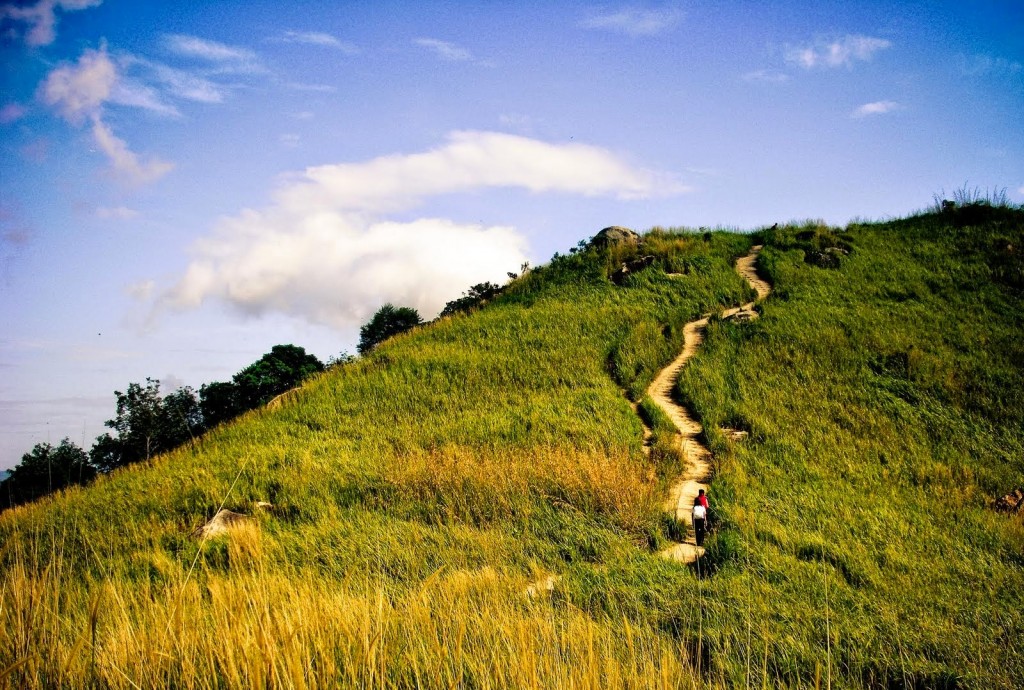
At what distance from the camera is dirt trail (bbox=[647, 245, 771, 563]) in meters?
8.93

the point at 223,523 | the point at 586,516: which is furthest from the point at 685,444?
the point at 223,523

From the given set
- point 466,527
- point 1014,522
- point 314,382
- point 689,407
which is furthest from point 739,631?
point 314,382

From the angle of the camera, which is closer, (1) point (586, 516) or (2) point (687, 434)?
(1) point (586, 516)

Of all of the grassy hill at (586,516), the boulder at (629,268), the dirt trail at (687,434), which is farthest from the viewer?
the boulder at (629,268)

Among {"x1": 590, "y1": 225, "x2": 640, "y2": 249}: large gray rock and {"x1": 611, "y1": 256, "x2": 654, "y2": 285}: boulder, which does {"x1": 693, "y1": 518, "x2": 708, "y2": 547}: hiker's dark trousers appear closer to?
{"x1": 611, "y1": 256, "x2": 654, "y2": 285}: boulder

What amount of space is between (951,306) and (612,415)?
1648cm

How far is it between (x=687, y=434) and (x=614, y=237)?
1643 centimetres

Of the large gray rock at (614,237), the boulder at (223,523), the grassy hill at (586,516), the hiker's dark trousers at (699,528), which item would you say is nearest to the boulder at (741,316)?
the grassy hill at (586,516)

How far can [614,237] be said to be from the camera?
27.3m

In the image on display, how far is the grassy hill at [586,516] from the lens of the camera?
308 centimetres

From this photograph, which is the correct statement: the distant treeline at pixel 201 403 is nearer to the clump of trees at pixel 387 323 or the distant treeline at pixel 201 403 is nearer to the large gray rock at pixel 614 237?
the clump of trees at pixel 387 323

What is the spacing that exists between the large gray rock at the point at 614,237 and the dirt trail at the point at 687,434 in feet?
21.1

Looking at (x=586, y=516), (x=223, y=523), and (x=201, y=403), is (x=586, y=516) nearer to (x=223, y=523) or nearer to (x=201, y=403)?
(x=223, y=523)

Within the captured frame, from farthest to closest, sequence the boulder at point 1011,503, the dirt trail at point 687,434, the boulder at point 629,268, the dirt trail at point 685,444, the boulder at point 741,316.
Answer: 1. the boulder at point 629,268
2. the boulder at point 741,316
3. the boulder at point 1011,503
4. the dirt trail at point 687,434
5. the dirt trail at point 685,444
